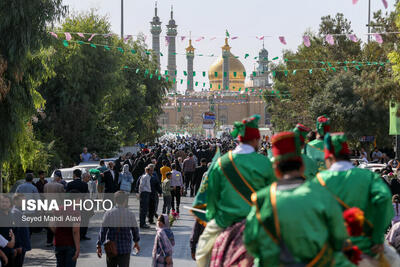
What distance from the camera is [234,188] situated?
6.85 meters

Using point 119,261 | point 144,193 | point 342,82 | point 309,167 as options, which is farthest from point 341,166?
point 342,82

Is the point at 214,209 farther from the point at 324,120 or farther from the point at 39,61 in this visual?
the point at 39,61

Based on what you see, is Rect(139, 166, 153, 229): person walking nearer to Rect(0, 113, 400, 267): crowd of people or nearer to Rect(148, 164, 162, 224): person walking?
Rect(148, 164, 162, 224): person walking

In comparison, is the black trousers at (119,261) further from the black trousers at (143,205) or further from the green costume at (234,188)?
the black trousers at (143,205)

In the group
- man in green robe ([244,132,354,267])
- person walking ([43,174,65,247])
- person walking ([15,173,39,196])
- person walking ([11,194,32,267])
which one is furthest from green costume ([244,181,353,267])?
person walking ([15,173,39,196])

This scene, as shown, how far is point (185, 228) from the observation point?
1784 centimetres

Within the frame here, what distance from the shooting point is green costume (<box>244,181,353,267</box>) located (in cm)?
456

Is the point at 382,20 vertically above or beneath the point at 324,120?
above

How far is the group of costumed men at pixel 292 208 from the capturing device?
4.60 m

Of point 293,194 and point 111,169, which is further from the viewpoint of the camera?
point 111,169

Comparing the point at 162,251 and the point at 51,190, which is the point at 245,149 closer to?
the point at 162,251

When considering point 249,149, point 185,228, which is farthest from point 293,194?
point 185,228

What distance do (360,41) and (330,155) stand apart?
40388mm

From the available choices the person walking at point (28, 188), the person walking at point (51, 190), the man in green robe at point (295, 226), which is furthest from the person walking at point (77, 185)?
the man in green robe at point (295, 226)
